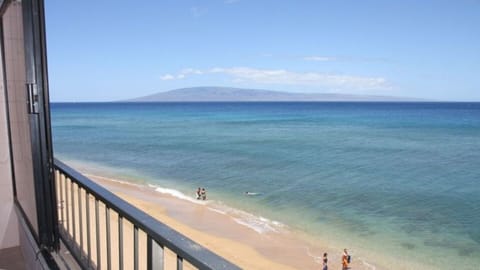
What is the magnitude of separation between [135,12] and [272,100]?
10874 cm

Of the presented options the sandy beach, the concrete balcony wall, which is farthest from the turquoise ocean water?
the concrete balcony wall

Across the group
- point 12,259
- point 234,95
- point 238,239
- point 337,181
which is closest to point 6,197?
point 12,259

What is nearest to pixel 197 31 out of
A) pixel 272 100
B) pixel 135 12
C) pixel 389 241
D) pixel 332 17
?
pixel 135 12

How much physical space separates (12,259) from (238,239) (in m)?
5.63

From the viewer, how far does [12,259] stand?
2.60 meters

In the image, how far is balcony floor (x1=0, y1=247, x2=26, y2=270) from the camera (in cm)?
249

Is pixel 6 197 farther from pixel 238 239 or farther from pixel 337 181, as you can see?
pixel 337 181

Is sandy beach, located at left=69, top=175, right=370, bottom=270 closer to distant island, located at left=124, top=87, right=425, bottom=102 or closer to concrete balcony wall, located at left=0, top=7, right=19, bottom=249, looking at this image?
concrete balcony wall, located at left=0, top=7, right=19, bottom=249

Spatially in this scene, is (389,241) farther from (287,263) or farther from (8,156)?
(8,156)

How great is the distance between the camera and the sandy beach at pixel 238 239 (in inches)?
269

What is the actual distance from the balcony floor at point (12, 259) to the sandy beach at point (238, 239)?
350cm

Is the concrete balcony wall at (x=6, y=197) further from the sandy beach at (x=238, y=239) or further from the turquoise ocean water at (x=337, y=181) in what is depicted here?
the turquoise ocean water at (x=337, y=181)

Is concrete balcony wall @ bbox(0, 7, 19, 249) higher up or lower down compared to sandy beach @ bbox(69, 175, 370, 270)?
higher up

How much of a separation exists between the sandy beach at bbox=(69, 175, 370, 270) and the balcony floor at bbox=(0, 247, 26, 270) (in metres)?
3.50
